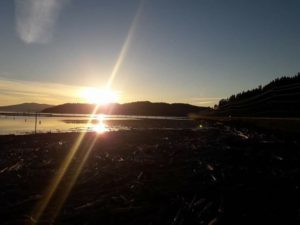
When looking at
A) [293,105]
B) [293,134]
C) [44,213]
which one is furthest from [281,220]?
[293,105]

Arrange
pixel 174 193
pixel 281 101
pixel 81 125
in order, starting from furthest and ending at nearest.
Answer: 1. pixel 81 125
2. pixel 281 101
3. pixel 174 193

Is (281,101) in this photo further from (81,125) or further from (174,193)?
(81,125)

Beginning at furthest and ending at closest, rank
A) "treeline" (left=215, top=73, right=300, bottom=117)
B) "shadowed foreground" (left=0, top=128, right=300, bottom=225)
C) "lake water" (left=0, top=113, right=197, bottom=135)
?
"lake water" (left=0, top=113, right=197, bottom=135)
"treeline" (left=215, top=73, right=300, bottom=117)
"shadowed foreground" (left=0, top=128, right=300, bottom=225)

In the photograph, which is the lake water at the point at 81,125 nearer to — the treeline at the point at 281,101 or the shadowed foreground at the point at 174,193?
the treeline at the point at 281,101

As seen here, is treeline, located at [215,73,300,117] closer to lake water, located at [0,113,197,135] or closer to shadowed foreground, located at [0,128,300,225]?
shadowed foreground, located at [0,128,300,225]

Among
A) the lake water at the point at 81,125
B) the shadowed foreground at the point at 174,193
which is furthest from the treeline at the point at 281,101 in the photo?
the lake water at the point at 81,125

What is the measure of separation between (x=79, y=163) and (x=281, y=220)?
6.69 meters

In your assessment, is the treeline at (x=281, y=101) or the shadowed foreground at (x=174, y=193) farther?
the treeline at (x=281, y=101)

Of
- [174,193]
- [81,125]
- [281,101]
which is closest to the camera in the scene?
[174,193]

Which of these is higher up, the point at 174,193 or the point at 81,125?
the point at 81,125

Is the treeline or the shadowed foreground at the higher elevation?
the treeline

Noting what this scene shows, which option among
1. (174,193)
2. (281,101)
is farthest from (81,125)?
(174,193)

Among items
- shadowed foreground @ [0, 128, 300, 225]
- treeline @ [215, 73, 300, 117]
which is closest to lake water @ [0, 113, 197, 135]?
treeline @ [215, 73, 300, 117]

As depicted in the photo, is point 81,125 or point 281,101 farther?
point 81,125
